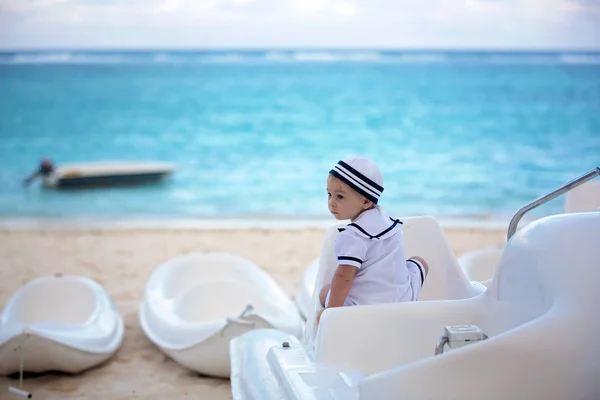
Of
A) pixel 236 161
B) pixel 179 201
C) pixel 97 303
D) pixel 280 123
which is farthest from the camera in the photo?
pixel 280 123

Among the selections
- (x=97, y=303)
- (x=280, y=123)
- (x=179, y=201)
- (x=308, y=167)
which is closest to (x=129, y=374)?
(x=97, y=303)

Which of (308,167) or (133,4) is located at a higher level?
(133,4)

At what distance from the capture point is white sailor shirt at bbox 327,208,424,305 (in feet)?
6.75

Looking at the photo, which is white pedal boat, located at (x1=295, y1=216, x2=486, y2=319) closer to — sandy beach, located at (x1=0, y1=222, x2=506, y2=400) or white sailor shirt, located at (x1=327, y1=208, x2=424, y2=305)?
white sailor shirt, located at (x1=327, y1=208, x2=424, y2=305)

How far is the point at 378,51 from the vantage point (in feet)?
43.3

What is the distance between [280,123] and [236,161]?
5.40ft

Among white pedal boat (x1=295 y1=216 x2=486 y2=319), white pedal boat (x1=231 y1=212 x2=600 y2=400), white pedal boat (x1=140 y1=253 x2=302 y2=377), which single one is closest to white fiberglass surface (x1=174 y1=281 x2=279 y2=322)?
white pedal boat (x1=140 y1=253 x2=302 y2=377)

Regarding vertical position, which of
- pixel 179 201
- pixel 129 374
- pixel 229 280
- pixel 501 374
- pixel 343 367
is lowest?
→ pixel 179 201

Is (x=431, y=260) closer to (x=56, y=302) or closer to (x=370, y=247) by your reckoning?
(x=370, y=247)

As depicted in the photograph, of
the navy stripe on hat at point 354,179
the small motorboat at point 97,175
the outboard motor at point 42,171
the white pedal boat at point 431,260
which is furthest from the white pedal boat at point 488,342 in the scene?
the outboard motor at point 42,171

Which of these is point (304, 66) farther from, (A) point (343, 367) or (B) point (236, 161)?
(A) point (343, 367)

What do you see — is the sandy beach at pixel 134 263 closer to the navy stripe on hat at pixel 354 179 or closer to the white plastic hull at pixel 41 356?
the white plastic hull at pixel 41 356

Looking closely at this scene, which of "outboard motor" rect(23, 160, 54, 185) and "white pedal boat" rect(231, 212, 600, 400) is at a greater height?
"white pedal boat" rect(231, 212, 600, 400)

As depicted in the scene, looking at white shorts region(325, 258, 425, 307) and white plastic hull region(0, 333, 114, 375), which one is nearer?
white shorts region(325, 258, 425, 307)
